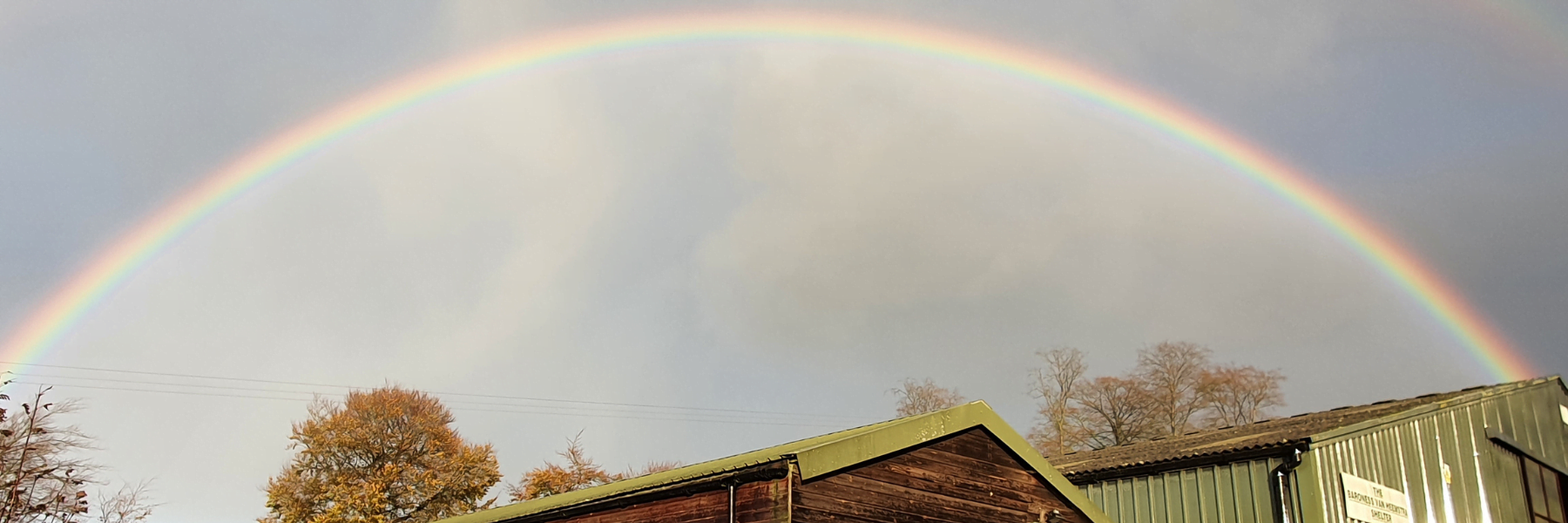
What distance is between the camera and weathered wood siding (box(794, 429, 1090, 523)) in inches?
532

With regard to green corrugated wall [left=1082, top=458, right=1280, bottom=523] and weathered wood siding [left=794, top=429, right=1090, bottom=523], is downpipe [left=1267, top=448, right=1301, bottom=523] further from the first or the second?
weathered wood siding [left=794, top=429, right=1090, bottom=523]

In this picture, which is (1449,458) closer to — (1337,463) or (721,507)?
(1337,463)

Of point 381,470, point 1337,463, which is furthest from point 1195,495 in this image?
point 381,470

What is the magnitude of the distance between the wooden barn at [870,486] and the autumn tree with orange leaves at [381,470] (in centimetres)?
3315

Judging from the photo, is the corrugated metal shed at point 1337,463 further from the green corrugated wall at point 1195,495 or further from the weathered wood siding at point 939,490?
the weathered wood siding at point 939,490

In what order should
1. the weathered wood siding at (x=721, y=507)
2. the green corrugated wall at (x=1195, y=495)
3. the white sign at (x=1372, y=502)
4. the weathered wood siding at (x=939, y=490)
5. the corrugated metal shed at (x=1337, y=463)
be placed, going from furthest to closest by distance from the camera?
the white sign at (x=1372, y=502), the green corrugated wall at (x=1195, y=495), the corrugated metal shed at (x=1337, y=463), the weathered wood siding at (x=939, y=490), the weathered wood siding at (x=721, y=507)

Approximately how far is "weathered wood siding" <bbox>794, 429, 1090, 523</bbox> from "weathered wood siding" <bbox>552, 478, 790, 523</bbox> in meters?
0.22

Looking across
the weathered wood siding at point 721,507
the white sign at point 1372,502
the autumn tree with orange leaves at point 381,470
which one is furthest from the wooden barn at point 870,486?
the autumn tree with orange leaves at point 381,470

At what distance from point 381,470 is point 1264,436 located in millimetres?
39614

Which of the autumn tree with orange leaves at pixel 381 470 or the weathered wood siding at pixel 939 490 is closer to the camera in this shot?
the weathered wood siding at pixel 939 490

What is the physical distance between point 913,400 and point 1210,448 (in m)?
41.7

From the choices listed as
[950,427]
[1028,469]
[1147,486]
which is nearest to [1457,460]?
[1147,486]

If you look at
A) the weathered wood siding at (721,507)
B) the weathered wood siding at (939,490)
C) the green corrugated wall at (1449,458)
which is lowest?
the weathered wood siding at (721,507)

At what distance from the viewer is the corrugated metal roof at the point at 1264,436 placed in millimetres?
20188
